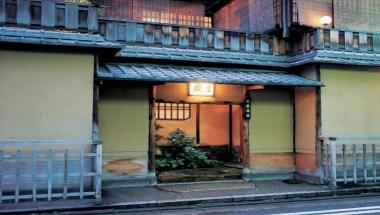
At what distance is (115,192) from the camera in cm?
1177

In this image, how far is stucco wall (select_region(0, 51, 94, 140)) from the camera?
10.4 m

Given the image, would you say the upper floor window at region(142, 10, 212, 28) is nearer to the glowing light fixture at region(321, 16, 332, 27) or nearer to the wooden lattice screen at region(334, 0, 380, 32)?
the glowing light fixture at region(321, 16, 332, 27)

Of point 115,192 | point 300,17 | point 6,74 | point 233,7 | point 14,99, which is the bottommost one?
point 115,192

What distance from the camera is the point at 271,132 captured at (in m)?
14.6

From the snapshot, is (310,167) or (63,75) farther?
(310,167)

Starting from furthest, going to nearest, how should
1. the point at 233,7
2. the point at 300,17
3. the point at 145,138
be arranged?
the point at 233,7
the point at 300,17
the point at 145,138

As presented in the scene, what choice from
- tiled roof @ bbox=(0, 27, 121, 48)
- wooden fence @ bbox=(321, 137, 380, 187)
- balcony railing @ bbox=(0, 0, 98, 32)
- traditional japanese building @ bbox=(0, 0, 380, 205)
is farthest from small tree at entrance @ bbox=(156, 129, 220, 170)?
balcony railing @ bbox=(0, 0, 98, 32)

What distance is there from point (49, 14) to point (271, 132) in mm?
8510

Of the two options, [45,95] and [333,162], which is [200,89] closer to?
[333,162]

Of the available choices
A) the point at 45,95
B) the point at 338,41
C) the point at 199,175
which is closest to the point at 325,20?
the point at 338,41

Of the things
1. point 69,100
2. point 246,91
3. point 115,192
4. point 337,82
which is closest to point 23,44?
point 69,100

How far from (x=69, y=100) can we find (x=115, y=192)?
9.97 ft

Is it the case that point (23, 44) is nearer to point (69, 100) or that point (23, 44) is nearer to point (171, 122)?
point (69, 100)

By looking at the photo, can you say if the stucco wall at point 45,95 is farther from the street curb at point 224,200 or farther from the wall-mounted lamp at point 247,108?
the wall-mounted lamp at point 247,108
